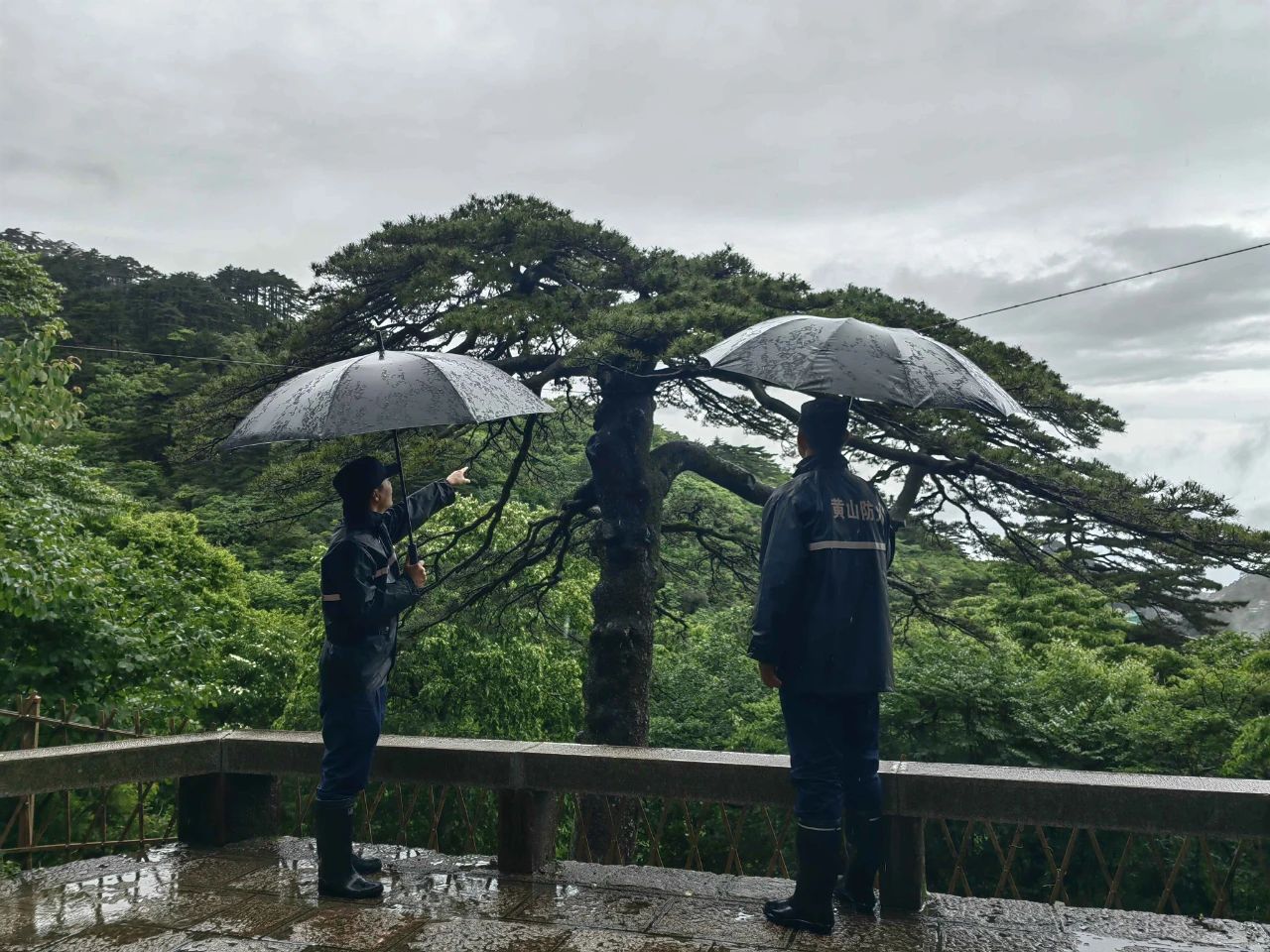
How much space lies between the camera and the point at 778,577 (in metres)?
4.01

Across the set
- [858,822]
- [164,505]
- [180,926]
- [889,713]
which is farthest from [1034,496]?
[164,505]

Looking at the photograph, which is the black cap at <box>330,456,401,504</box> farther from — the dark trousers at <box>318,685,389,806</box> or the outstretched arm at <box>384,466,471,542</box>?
the dark trousers at <box>318,685,389,806</box>

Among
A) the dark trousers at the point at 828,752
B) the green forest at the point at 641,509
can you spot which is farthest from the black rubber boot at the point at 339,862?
the green forest at the point at 641,509

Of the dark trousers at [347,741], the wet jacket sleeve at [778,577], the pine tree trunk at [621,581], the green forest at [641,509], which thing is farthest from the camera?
the pine tree trunk at [621,581]

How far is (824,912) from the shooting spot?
4141mm

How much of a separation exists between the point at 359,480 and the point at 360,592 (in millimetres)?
480

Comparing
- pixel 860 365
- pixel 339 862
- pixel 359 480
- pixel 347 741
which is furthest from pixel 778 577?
pixel 339 862

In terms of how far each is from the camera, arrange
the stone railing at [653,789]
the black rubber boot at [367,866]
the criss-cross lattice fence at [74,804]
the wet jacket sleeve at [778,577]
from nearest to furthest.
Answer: the wet jacket sleeve at [778,577]
the stone railing at [653,789]
the black rubber boot at [367,866]
the criss-cross lattice fence at [74,804]

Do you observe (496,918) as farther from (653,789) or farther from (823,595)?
(823,595)

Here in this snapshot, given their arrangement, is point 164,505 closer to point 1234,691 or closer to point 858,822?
point 1234,691

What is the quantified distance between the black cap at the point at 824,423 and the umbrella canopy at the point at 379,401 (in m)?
1.07

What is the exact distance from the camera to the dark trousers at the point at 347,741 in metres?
4.52

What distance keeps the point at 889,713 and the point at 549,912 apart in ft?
29.6

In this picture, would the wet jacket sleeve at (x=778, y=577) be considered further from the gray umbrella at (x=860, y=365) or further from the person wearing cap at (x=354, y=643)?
the person wearing cap at (x=354, y=643)
